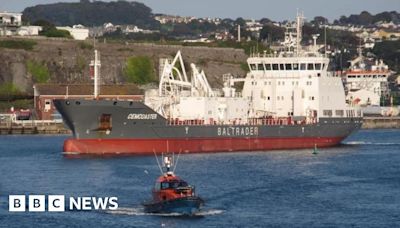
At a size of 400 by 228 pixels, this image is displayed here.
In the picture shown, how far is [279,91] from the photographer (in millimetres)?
66812

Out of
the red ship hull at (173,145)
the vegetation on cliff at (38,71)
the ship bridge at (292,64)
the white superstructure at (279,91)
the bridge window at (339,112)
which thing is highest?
the vegetation on cliff at (38,71)

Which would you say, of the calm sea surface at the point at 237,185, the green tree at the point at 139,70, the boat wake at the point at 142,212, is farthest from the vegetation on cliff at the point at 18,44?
the boat wake at the point at 142,212

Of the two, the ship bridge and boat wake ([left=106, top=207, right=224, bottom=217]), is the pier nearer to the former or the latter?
the ship bridge

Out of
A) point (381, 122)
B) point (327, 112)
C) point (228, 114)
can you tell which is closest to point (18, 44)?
point (381, 122)

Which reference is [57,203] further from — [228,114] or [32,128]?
[32,128]

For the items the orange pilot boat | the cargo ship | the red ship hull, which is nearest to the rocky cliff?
the cargo ship

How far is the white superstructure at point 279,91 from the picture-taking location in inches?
2510

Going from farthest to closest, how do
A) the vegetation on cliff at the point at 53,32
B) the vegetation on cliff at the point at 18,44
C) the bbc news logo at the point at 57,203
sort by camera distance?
1. the vegetation on cliff at the point at 53,32
2. the vegetation on cliff at the point at 18,44
3. the bbc news logo at the point at 57,203

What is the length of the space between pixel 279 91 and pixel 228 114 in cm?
467

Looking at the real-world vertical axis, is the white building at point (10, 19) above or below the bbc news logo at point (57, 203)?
above

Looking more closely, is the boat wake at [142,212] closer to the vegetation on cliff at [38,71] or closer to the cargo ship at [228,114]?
the cargo ship at [228,114]

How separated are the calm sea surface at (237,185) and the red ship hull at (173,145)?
137cm

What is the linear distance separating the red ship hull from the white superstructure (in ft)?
4.09

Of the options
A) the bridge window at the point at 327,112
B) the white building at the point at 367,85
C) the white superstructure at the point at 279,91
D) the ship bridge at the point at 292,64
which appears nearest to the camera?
the white superstructure at the point at 279,91
